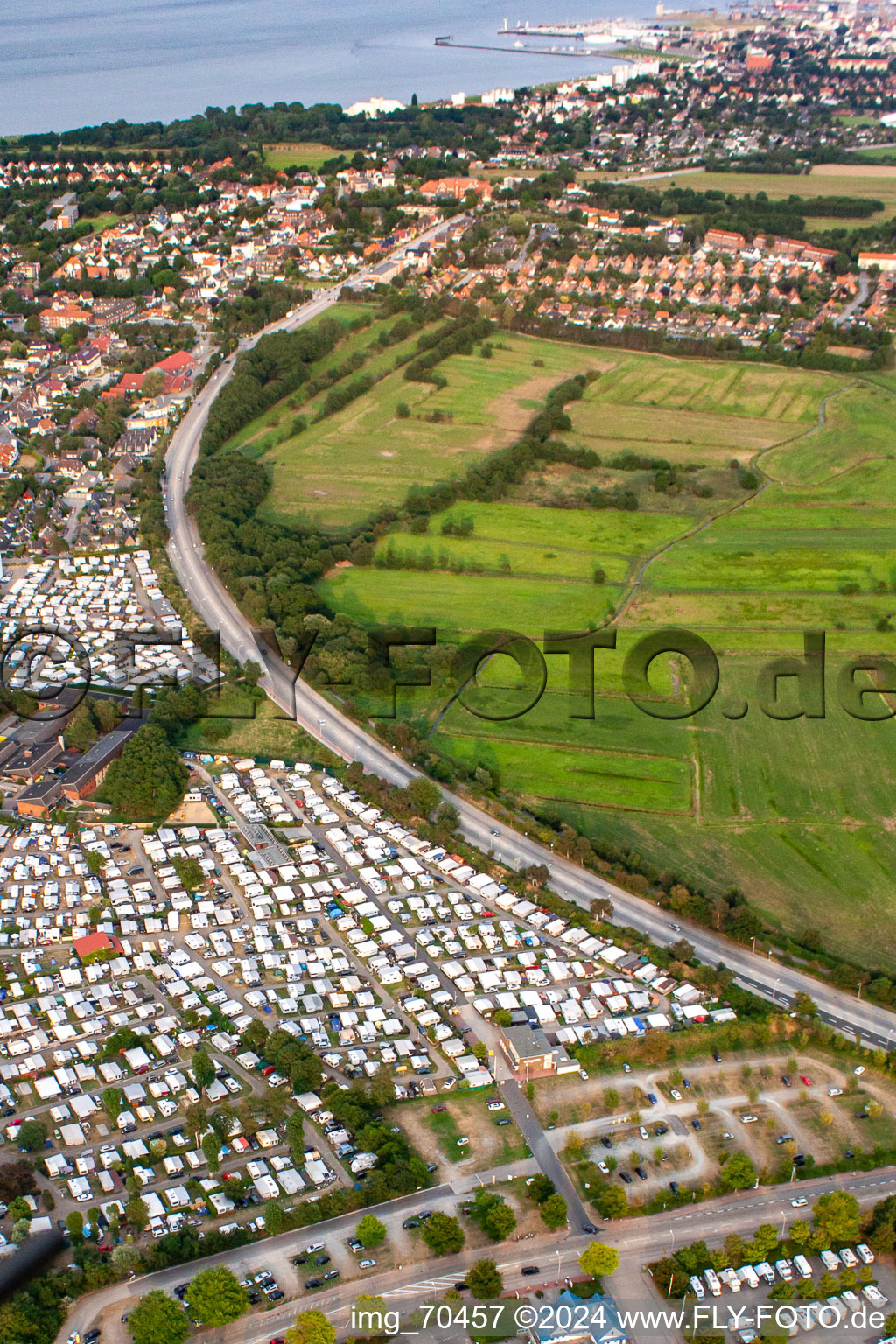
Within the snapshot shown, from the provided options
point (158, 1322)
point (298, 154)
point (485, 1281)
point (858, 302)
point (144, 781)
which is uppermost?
point (298, 154)

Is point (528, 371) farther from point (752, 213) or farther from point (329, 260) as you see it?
point (752, 213)

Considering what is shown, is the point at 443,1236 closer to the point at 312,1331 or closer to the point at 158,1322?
the point at 312,1331

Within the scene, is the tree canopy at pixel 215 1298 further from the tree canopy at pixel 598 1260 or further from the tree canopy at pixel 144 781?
the tree canopy at pixel 144 781

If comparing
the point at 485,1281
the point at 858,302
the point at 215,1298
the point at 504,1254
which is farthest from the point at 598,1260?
the point at 858,302

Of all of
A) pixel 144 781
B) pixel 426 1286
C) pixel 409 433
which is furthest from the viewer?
pixel 409 433

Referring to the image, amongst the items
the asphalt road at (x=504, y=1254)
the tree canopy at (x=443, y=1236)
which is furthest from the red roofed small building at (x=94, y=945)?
the tree canopy at (x=443, y=1236)

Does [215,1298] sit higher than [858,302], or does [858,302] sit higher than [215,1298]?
[858,302]

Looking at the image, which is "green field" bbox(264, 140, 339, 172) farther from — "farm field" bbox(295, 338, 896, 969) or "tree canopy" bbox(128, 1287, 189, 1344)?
"tree canopy" bbox(128, 1287, 189, 1344)
